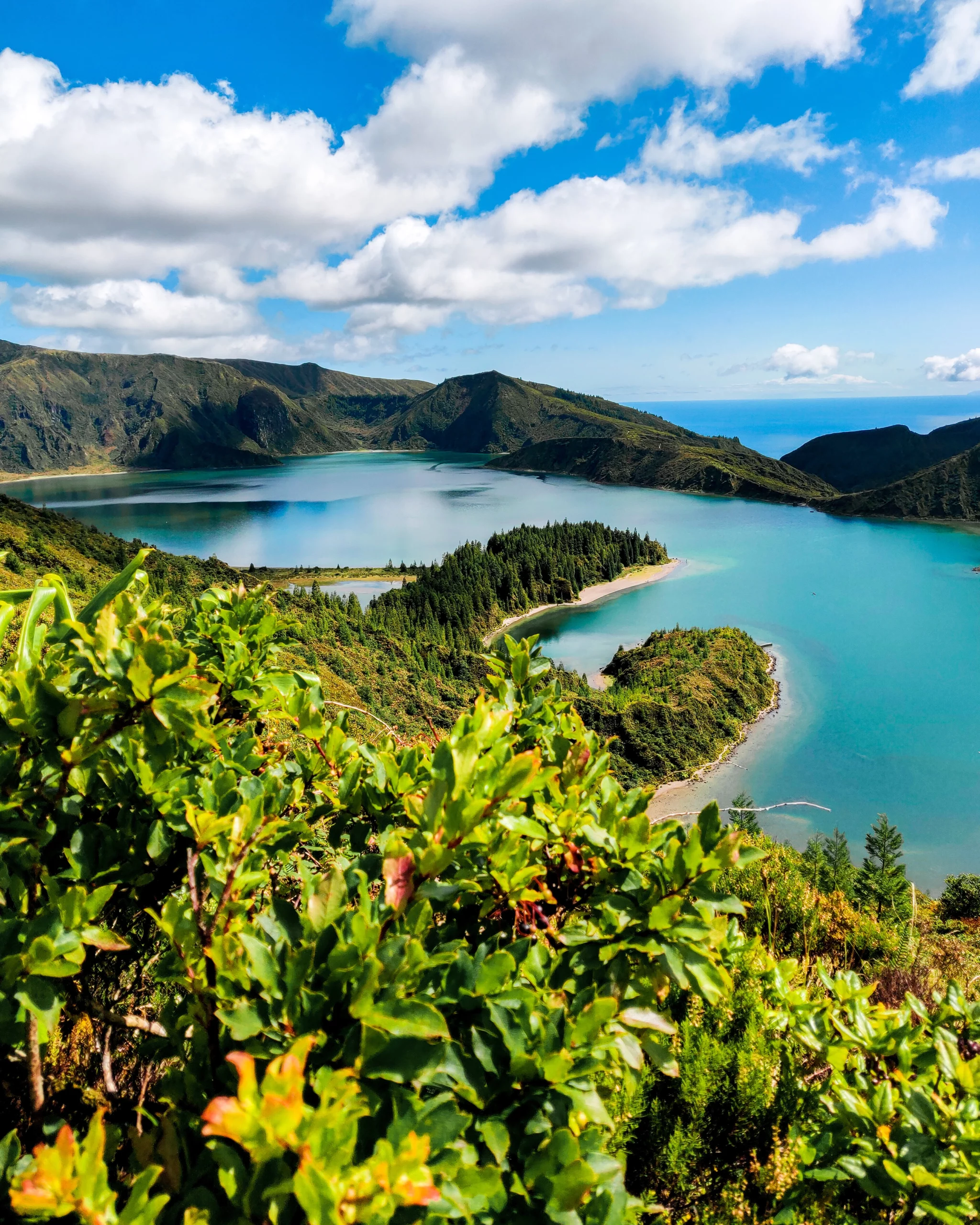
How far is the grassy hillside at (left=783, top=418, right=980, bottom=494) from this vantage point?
16862cm

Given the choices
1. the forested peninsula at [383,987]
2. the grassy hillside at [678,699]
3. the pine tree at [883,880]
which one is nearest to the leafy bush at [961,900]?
the pine tree at [883,880]

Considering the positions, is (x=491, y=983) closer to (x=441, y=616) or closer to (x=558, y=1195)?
(x=558, y=1195)

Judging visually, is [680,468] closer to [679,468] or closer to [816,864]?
[679,468]

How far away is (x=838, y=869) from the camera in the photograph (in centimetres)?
2091

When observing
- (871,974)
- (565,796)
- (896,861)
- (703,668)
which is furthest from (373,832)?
(703,668)

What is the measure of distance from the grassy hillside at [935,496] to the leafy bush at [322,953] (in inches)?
5670

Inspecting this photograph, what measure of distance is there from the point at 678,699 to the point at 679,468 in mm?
126283

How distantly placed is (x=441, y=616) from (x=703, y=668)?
2995cm

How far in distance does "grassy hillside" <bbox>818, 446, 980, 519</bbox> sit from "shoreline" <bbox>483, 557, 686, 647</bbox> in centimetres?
5618

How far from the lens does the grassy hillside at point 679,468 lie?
150 m

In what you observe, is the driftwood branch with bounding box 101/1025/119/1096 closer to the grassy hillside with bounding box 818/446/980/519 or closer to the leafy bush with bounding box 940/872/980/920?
the leafy bush with bounding box 940/872/980/920

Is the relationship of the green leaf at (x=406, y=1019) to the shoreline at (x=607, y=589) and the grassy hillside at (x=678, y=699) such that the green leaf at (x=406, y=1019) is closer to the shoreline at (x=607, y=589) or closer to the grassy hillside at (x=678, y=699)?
the grassy hillside at (x=678, y=699)

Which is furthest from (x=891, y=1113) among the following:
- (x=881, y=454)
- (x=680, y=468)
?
(x=881, y=454)

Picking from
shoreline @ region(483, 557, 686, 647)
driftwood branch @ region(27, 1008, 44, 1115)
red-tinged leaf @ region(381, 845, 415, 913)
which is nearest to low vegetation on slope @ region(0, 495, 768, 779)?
shoreline @ region(483, 557, 686, 647)
